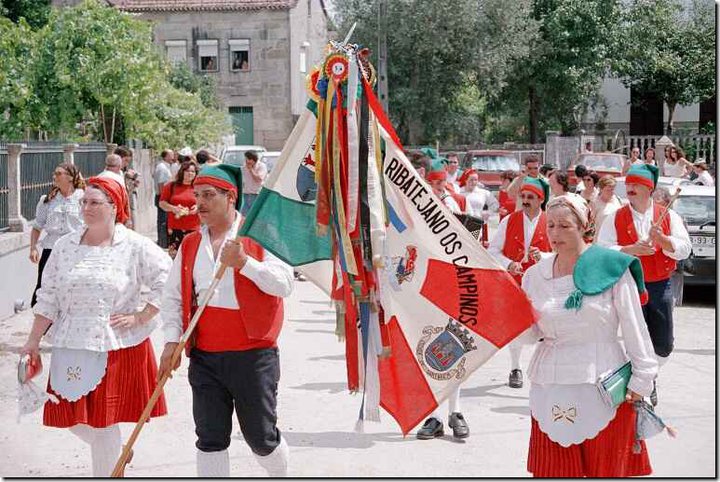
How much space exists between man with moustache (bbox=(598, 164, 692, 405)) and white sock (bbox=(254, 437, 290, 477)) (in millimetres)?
3357

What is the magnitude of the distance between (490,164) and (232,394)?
25.8 metres

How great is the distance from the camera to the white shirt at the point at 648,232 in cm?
784

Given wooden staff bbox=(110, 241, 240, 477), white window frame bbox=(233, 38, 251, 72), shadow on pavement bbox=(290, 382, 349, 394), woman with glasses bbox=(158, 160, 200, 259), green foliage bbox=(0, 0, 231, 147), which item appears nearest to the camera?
wooden staff bbox=(110, 241, 240, 477)

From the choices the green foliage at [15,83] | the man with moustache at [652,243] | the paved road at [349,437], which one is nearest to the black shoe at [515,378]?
the paved road at [349,437]

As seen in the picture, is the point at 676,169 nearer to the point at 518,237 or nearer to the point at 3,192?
the point at 3,192

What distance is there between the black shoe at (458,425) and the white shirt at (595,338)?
2.55 metres

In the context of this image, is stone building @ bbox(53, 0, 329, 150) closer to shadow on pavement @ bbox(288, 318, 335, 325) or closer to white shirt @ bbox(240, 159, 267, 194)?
white shirt @ bbox(240, 159, 267, 194)

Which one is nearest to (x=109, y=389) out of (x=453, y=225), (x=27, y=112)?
(x=453, y=225)

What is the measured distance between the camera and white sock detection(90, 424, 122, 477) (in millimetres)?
5797

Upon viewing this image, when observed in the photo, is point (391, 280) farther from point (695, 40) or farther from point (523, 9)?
point (695, 40)

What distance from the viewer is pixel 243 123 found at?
1946 inches

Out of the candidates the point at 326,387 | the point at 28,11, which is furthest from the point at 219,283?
the point at 28,11

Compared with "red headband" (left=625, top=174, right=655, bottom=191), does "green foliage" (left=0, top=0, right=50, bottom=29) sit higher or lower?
higher

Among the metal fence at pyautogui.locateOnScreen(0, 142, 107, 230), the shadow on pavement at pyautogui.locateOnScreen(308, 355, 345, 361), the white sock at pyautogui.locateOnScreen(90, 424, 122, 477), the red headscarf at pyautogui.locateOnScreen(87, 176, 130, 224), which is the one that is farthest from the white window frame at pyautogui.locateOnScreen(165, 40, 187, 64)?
the white sock at pyautogui.locateOnScreen(90, 424, 122, 477)
